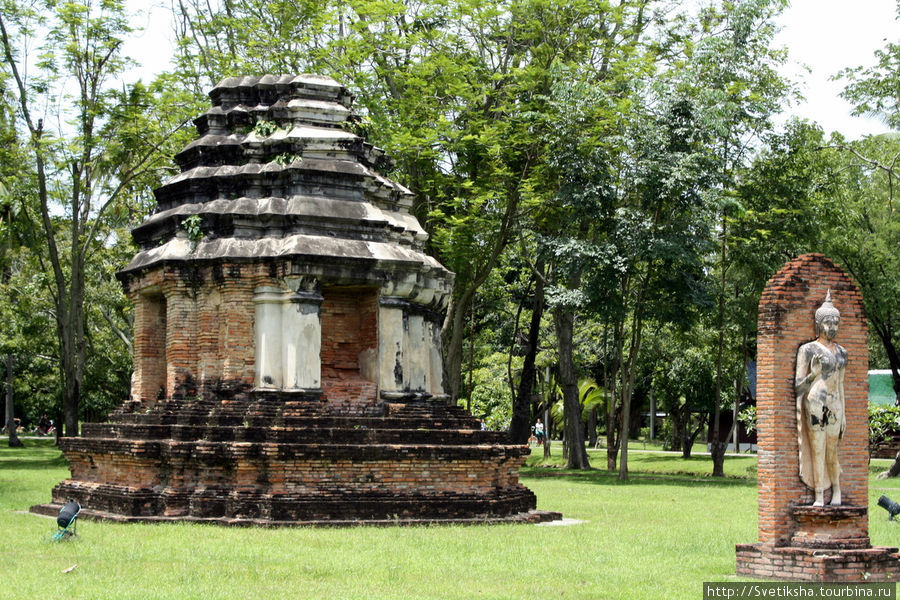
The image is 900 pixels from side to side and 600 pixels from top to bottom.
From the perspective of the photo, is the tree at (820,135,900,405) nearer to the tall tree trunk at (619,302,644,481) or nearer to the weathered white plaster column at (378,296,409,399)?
the tall tree trunk at (619,302,644,481)

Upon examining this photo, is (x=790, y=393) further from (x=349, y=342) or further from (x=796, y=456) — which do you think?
(x=349, y=342)

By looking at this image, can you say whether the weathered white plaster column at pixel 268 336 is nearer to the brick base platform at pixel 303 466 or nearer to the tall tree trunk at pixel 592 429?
the brick base platform at pixel 303 466

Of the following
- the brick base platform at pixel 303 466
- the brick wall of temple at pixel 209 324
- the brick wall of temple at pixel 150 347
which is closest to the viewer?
the brick base platform at pixel 303 466

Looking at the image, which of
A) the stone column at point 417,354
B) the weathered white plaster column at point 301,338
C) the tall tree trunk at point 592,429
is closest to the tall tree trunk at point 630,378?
the stone column at point 417,354

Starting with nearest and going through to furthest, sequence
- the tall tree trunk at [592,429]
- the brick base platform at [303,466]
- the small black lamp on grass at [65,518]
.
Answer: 1. the small black lamp on grass at [65,518]
2. the brick base platform at [303,466]
3. the tall tree trunk at [592,429]

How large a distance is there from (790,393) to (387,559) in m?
4.48

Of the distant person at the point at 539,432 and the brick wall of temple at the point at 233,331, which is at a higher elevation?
the brick wall of temple at the point at 233,331

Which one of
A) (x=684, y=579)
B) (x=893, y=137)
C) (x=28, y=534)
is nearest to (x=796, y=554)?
(x=684, y=579)

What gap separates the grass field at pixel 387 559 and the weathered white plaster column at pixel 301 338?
2458 millimetres

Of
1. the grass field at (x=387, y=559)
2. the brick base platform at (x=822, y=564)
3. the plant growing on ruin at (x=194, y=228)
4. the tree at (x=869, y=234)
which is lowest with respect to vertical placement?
the grass field at (x=387, y=559)

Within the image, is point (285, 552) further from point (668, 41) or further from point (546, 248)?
point (668, 41)

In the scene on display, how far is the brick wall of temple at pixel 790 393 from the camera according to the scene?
35.0 feet

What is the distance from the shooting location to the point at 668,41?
2883 cm

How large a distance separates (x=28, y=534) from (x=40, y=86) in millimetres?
17848
